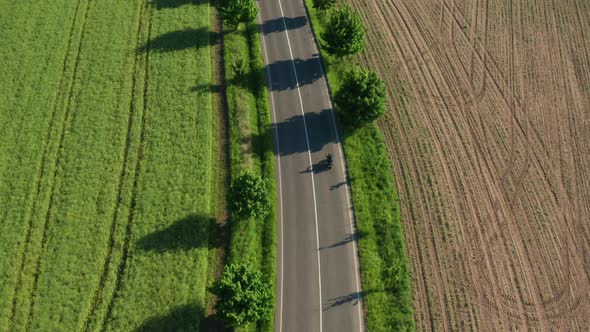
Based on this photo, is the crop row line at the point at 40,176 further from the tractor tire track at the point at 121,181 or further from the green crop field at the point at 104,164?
the tractor tire track at the point at 121,181

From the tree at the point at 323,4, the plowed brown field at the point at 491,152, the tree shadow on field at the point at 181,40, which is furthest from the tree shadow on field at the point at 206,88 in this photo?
the plowed brown field at the point at 491,152

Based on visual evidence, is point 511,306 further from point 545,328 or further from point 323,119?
point 323,119

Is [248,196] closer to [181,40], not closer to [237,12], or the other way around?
[237,12]

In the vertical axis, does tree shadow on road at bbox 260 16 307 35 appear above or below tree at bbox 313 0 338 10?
below

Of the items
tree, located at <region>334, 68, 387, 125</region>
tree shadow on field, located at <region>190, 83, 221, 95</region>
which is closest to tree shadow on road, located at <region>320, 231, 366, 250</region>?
tree, located at <region>334, 68, 387, 125</region>

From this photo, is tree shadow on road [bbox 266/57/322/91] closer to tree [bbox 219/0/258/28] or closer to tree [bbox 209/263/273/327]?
tree [bbox 219/0/258/28]

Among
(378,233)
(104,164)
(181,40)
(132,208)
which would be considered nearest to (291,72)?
(181,40)
